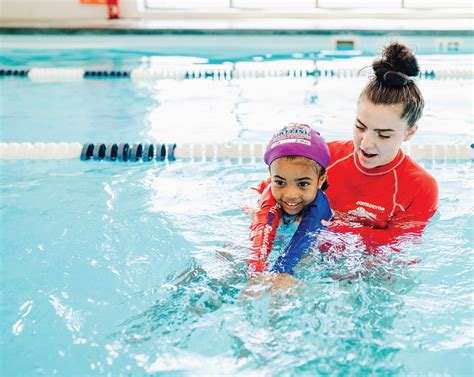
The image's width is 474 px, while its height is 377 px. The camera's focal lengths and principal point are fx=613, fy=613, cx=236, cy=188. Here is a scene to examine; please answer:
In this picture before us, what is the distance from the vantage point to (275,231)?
278 cm

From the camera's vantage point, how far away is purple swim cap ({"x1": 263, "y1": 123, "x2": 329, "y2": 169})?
2676mm

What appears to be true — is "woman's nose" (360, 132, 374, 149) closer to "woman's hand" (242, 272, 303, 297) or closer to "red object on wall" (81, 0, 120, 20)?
"woman's hand" (242, 272, 303, 297)

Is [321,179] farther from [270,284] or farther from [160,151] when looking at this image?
[160,151]

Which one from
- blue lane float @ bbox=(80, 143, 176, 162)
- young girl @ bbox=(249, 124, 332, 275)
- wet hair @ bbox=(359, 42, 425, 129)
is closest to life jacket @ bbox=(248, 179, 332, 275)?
young girl @ bbox=(249, 124, 332, 275)

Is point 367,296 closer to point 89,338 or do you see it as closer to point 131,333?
point 131,333

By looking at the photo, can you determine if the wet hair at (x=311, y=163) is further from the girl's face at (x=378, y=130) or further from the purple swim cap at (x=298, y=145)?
the girl's face at (x=378, y=130)

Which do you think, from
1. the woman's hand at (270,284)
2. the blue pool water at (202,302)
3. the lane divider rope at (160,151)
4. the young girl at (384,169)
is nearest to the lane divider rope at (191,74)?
the lane divider rope at (160,151)

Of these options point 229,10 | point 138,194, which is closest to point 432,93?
point 138,194

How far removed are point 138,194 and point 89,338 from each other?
1.67 metres

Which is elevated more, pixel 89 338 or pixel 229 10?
pixel 229 10

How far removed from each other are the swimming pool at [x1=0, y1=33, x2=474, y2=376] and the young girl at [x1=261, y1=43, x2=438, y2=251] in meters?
0.17

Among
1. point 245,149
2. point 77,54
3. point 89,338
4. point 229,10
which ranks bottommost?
point 89,338

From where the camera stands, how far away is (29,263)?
121 inches

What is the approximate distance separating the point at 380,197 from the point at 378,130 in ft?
1.37
